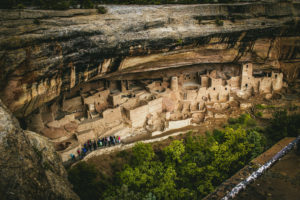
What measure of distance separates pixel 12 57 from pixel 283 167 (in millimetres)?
9455

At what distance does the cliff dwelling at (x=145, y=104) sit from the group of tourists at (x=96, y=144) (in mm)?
268

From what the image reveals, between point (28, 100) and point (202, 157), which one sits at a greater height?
point (28, 100)

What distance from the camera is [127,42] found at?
12391mm

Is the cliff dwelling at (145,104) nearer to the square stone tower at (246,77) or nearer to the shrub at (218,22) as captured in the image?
the square stone tower at (246,77)

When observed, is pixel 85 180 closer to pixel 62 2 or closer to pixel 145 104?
pixel 145 104

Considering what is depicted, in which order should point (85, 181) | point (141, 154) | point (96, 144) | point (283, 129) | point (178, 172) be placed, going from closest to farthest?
point (85, 181), point (178, 172), point (141, 154), point (96, 144), point (283, 129)

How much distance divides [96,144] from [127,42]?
21.9 feet

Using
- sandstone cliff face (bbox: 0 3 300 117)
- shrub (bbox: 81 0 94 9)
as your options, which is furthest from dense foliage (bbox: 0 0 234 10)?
sandstone cliff face (bbox: 0 3 300 117)

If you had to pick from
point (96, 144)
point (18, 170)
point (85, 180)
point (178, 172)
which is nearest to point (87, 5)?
point (96, 144)

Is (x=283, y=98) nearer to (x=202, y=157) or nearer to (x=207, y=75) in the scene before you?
(x=207, y=75)

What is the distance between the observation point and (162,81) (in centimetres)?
1906

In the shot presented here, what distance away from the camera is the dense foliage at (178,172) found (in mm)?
9609

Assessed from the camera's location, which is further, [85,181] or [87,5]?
[87,5]

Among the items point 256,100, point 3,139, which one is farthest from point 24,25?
point 256,100
